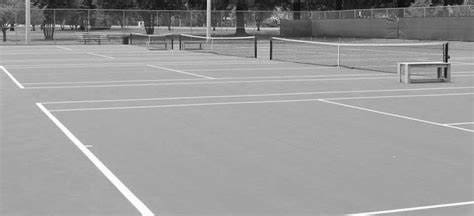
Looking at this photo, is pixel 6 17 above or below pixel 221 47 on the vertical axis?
above

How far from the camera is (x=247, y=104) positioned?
1281 centimetres

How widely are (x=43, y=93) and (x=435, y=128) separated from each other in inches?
332

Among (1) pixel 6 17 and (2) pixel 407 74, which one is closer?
(2) pixel 407 74

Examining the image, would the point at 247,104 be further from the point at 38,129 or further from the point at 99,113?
the point at 38,129

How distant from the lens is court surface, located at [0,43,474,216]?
570 cm

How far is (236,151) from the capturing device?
7926mm

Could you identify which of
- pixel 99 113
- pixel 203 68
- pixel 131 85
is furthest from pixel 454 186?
pixel 203 68

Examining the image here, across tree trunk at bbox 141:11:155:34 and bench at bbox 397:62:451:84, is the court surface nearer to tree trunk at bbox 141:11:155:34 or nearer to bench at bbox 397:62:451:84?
bench at bbox 397:62:451:84

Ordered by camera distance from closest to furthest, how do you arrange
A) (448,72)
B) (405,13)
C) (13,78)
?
(448,72) → (13,78) → (405,13)

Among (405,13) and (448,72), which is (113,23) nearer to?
(405,13)

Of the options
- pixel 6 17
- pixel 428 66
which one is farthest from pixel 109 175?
pixel 6 17

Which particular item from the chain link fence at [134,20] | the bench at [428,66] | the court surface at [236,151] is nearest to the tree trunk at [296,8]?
the chain link fence at [134,20]

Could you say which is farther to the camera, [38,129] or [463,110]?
[463,110]

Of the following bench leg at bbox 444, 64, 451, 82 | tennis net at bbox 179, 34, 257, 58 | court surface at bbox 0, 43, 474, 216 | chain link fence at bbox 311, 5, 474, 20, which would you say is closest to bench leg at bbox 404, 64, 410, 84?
bench leg at bbox 444, 64, 451, 82
